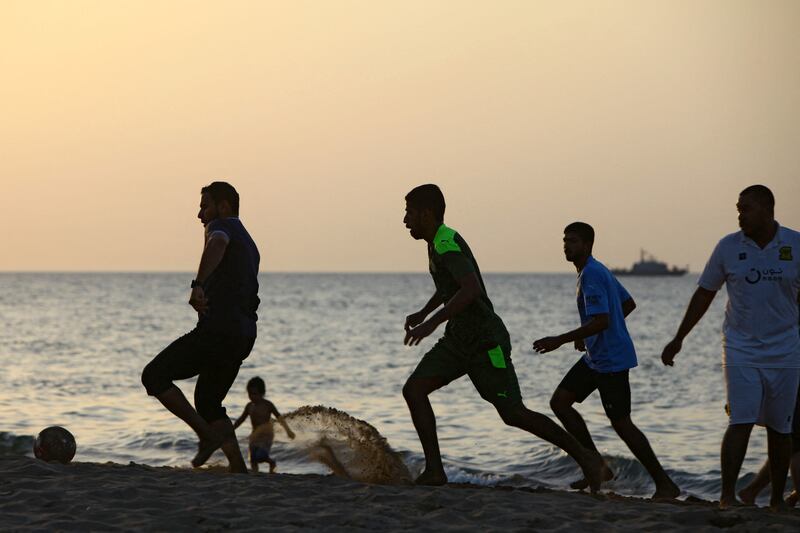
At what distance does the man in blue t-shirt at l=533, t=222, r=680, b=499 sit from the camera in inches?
291

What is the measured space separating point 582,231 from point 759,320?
163 centimetres

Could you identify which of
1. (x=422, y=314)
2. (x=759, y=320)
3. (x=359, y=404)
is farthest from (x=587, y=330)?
(x=359, y=404)

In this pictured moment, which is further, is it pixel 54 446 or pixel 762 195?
pixel 54 446

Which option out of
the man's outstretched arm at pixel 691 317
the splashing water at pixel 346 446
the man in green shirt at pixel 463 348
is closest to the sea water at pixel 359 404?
the splashing water at pixel 346 446

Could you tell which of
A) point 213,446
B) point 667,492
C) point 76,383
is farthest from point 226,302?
point 76,383

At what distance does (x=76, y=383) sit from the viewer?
69.4 ft

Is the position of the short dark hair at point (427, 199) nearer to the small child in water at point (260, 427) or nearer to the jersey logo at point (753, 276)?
the jersey logo at point (753, 276)

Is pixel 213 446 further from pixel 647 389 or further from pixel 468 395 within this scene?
pixel 647 389

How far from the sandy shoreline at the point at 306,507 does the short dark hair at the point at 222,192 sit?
1899 millimetres

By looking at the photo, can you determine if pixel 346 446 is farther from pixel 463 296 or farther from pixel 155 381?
pixel 463 296

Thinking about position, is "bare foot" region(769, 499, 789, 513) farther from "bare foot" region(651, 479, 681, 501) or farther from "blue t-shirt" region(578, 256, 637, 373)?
"blue t-shirt" region(578, 256, 637, 373)

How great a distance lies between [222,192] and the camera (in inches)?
300

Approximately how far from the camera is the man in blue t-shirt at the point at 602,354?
291 inches

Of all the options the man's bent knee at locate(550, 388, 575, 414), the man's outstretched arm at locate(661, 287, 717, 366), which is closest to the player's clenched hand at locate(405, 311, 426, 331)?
the man's bent knee at locate(550, 388, 575, 414)
